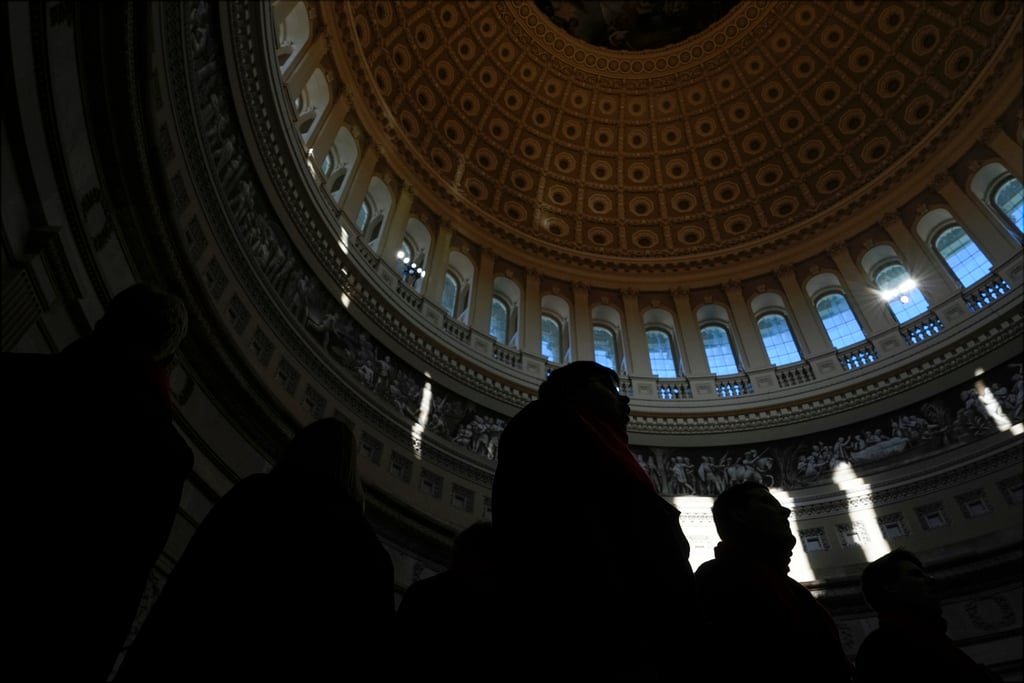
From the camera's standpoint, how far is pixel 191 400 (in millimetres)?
8531

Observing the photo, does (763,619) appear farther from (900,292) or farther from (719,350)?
(900,292)

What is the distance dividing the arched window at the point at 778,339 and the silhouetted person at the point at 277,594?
58.0 ft

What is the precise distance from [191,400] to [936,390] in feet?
49.4

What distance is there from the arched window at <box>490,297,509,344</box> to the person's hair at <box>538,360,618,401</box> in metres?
15.5

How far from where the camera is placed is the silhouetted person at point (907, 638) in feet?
10.4

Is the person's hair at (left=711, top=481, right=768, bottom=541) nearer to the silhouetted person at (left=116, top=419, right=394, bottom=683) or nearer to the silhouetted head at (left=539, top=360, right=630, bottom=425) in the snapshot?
the silhouetted head at (left=539, top=360, right=630, bottom=425)

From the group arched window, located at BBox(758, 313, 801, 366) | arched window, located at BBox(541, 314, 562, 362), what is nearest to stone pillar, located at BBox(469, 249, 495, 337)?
arched window, located at BBox(541, 314, 562, 362)

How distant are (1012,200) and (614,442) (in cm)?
1912

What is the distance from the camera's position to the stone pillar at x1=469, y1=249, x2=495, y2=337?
699 inches

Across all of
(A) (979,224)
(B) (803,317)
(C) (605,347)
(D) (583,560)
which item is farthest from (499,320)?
(D) (583,560)

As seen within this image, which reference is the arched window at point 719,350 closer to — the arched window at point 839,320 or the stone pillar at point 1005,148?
the arched window at point 839,320

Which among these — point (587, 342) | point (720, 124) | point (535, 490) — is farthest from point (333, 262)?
point (720, 124)

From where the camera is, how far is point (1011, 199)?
16797mm

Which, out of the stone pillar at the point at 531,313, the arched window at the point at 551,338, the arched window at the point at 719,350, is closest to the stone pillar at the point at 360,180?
the stone pillar at the point at 531,313
